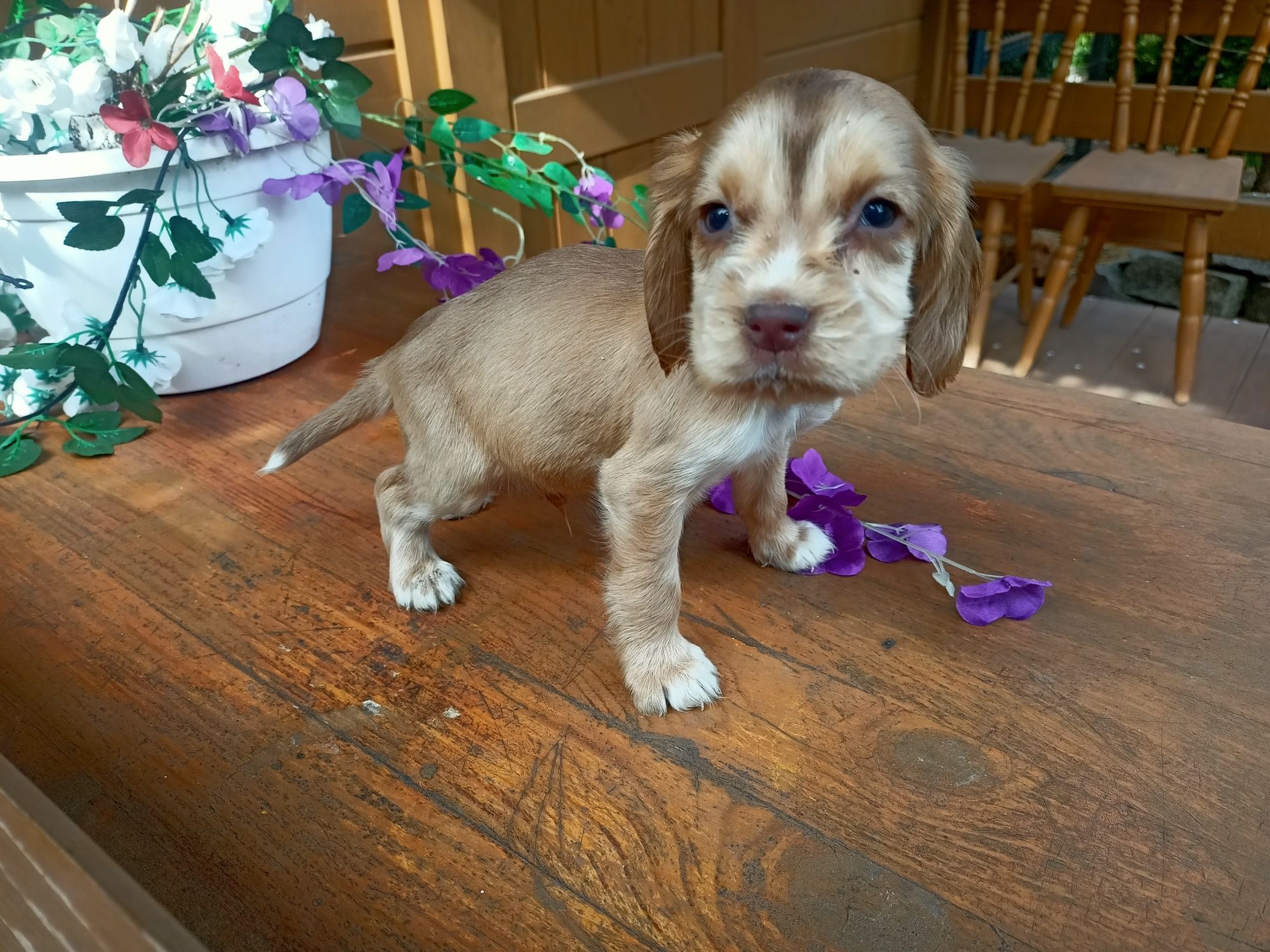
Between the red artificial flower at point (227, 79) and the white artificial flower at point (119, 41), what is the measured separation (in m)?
0.12

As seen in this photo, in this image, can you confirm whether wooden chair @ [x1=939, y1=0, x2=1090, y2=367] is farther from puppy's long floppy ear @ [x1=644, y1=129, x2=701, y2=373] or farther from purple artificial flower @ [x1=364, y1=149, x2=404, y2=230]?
puppy's long floppy ear @ [x1=644, y1=129, x2=701, y2=373]

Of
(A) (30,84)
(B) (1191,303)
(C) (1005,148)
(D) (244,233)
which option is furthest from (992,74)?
(A) (30,84)

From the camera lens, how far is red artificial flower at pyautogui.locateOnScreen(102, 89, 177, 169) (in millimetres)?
1473

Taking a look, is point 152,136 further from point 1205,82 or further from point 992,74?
point 1205,82

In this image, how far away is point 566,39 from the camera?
10.2ft

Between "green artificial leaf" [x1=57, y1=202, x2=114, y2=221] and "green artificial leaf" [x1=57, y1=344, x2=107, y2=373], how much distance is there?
0.23 metres

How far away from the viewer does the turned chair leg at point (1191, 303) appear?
3477mm

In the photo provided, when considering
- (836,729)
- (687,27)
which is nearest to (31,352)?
(836,729)

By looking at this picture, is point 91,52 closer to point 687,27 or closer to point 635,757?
point 635,757

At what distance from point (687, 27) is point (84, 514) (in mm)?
3003

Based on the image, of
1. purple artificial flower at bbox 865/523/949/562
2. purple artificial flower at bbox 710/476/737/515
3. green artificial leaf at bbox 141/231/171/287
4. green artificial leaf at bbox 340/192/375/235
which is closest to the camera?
purple artificial flower at bbox 865/523/949/562

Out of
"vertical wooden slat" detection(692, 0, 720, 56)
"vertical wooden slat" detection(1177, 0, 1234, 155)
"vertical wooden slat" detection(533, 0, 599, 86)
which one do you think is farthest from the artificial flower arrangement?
"vertical wooden slat" detection(1177, 0, 1234, 155)

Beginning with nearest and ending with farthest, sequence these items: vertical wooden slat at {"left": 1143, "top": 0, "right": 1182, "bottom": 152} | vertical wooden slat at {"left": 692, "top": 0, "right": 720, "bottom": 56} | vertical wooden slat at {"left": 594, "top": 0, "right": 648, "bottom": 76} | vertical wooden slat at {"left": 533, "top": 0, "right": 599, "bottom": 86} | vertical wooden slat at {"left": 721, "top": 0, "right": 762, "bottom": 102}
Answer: vertical wooden slat at {"left": 533, "top": 0, "right": 599, "bottom": 86}, vertical wooden slat at {"left": 594, "top": 0, "right": 648, "bottom": 76}, vertical wooden slat at {"left": 692, "top": 0, "right": 720, "bottom": 56}, vertical wooden slat at {"left": 721, "top": 0, "right": 762, "bottom": 102}, vertical wooden slat at {"left": 1143, "top": 0, "right": 1182, "bottom": 152}

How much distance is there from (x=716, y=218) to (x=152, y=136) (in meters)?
1.04
